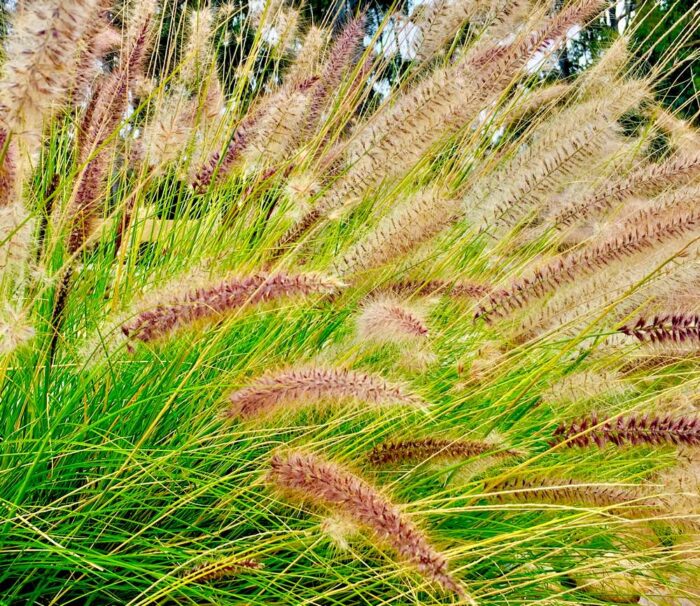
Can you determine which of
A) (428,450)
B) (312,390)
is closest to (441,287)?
(428,450)

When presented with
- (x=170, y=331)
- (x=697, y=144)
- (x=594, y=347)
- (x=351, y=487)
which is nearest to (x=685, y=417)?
(x=594, y=347)

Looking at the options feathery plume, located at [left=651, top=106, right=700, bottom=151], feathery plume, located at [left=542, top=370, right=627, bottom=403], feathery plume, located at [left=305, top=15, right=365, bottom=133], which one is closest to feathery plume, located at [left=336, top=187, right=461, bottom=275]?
feathery plume, located at [left=542, top=370, right=627, bottom=403]

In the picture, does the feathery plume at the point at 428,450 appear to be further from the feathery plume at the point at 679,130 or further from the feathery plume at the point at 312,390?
the feathery plume at the point at 679,130

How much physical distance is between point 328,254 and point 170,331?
1.00m

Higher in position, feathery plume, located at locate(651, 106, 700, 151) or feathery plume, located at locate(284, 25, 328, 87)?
feathery plume, located at locate(651, 106, 700, 151)

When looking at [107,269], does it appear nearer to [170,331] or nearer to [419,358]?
[170,331]

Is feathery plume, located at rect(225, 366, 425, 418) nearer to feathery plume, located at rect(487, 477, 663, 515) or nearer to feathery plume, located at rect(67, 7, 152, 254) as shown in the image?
feathery plume, located at rect(487, 477, 663, 515)

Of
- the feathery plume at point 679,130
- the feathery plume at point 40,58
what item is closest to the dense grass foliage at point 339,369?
the feathery plume at point 40,58

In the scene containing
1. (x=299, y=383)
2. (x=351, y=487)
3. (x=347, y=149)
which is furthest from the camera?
(x=347, y=149)

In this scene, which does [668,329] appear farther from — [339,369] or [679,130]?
[679,130]

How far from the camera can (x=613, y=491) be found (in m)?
1.21

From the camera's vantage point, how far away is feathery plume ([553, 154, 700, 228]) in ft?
4.96

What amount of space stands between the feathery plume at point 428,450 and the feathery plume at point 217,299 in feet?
1.04

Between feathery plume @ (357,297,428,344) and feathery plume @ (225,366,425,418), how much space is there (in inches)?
3.9
